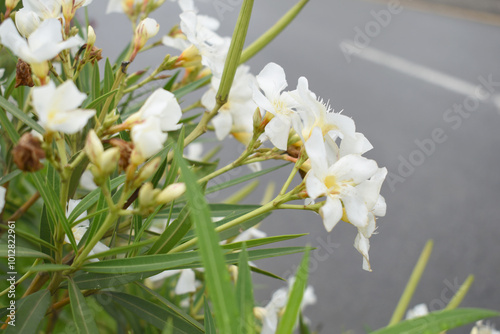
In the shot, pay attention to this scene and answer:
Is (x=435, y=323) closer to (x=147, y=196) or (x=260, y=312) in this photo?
(x=147, y=196)

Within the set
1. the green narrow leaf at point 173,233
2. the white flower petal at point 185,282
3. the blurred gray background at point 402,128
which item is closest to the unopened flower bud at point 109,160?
the green narrow leaf at point 173,233

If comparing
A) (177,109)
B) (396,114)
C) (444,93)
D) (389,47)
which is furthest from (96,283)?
(389,47)

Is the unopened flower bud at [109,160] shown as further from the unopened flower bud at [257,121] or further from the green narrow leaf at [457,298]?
the green narrow leaf at [457,298]

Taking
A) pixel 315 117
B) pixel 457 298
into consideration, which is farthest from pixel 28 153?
pixel 457 298

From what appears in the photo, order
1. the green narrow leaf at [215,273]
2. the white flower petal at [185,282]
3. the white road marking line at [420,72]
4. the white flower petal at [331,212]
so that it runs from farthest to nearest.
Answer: the white road marking line at [420,72], the white flower petal at [185,282], the white flower petal at [331,212], the green narrow leaf at [215,273]

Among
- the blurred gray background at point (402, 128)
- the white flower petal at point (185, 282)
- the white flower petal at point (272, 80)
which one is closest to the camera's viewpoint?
the white flower petal at point (272, 80)

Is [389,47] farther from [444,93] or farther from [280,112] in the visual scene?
[280,112]

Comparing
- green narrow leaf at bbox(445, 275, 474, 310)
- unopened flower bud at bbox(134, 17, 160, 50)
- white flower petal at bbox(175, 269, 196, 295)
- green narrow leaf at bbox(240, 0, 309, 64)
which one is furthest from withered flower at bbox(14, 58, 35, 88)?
green narrow leaf at bbox(445, 275, 474, 310)
